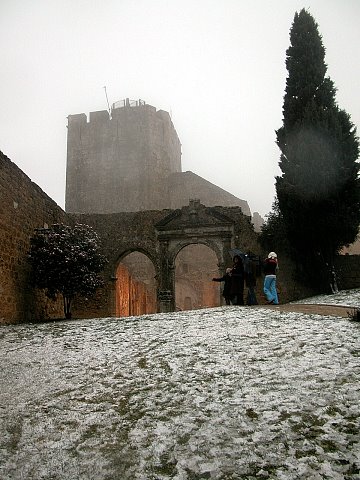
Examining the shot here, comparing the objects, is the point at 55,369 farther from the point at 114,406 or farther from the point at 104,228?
the point at 104,228

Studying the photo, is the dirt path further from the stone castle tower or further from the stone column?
the stone castle tower

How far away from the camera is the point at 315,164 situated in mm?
14219

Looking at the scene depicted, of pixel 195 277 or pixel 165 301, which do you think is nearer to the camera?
pixel 165 301

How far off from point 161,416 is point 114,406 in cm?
53

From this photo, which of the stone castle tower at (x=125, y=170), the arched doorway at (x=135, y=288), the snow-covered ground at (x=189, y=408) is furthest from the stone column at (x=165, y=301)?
the stone castle tower at (x=125, y=170)

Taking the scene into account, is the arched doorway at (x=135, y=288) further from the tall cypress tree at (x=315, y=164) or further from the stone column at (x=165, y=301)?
the tall cypress tree at (x=315, y=164)

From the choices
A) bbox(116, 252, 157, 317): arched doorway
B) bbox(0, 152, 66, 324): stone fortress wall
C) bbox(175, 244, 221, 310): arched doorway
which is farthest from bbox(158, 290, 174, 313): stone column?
bbox(175, 244, 221, 310): arched doorway

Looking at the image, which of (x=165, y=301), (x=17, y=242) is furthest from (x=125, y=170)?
(x=17, y=242)

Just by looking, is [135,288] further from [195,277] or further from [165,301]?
[195,277]

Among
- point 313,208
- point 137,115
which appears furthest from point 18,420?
point 137,115

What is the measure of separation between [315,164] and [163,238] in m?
7.21

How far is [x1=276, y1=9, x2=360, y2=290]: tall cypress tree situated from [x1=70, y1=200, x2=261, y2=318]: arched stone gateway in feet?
8.81

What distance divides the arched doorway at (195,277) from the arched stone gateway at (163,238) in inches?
475

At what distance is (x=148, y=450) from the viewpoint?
8.80 ft
